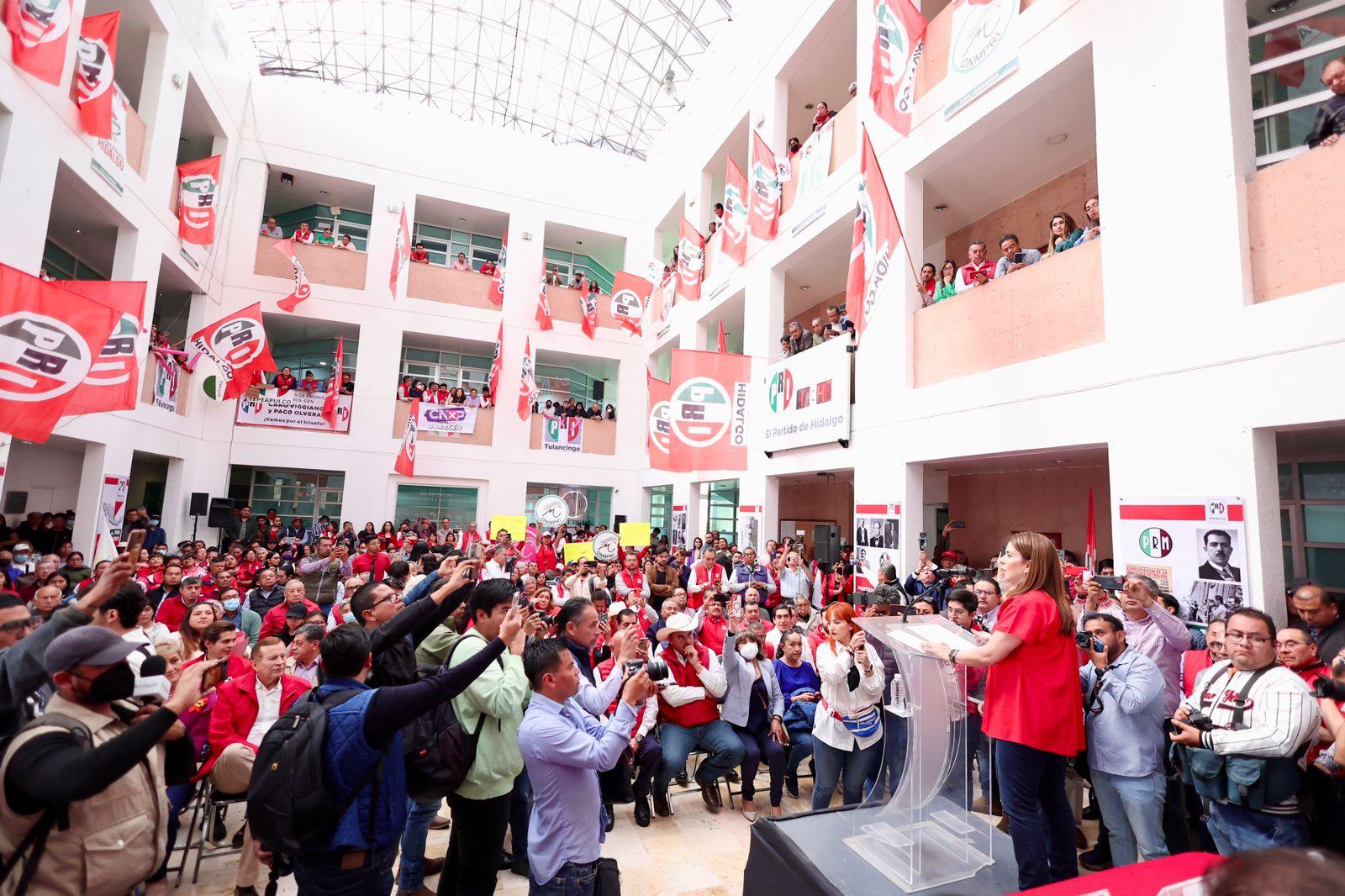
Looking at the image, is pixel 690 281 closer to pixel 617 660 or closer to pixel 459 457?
pixel 459 457

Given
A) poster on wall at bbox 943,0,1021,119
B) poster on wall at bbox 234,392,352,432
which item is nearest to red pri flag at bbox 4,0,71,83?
poster on wall at bbox 234,392,352,432

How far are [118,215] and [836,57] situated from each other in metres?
12.8

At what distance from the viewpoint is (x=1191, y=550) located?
195 inches

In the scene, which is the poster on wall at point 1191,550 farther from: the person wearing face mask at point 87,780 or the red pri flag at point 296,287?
the red pri flag at point 296,287

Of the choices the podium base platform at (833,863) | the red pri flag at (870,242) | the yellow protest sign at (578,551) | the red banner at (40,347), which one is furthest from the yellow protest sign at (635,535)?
the podium base platform at (833,863)

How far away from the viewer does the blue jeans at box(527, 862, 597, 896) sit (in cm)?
245

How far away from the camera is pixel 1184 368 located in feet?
16.9

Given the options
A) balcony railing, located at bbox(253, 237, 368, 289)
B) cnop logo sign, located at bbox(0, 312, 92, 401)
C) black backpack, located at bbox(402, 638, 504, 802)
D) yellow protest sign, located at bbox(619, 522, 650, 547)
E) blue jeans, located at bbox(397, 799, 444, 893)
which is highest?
balcony railing, located at bbox(253, 237, 368, 289)

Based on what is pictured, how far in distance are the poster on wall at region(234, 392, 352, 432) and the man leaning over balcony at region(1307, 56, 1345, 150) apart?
1692 cm

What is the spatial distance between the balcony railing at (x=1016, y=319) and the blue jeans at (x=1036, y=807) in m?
4.80

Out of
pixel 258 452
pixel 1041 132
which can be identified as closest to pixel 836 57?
pixel 1041 132

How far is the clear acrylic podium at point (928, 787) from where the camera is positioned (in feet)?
8.06

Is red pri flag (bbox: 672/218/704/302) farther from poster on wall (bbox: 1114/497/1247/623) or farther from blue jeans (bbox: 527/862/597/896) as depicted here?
blue jeans (bbox: 527/862/597/896)

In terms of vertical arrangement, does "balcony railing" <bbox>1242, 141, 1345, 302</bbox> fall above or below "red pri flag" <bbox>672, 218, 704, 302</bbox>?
below
